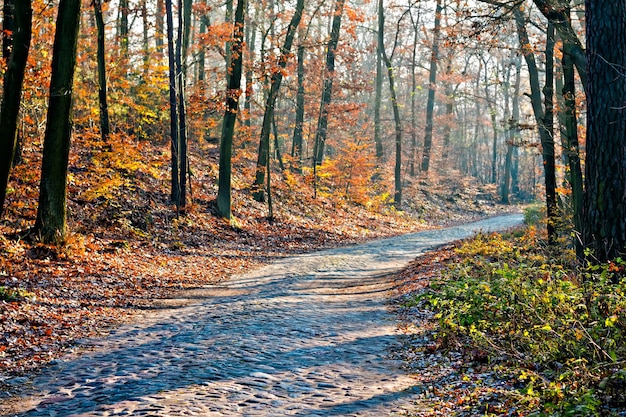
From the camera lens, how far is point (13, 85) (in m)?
10.4

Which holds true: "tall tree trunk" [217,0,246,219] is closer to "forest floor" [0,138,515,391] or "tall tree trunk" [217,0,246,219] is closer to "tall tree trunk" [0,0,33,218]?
"forest floor" [0,138,515,391]

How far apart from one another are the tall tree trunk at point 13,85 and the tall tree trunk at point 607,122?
984 centimetres

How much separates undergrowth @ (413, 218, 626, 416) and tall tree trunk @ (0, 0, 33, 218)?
8.67 metres

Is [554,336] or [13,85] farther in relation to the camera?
[13,85]

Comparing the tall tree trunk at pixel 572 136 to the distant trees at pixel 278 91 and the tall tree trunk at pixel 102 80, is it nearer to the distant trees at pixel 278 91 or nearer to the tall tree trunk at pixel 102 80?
the distant trees at pixel 278 91

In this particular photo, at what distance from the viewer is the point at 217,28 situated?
19625 millimetres

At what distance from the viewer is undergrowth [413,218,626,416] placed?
434 cm

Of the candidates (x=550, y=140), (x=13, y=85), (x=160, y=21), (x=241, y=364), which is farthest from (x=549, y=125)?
(x=160, y=21)

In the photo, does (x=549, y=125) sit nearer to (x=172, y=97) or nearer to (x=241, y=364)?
(x=172, y=97)

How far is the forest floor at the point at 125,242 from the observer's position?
335 inches

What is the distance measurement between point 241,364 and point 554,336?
Result: 11.6ft

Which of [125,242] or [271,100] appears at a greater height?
[271,100]

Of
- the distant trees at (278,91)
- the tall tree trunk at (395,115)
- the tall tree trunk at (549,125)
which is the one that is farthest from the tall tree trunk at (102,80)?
the tall tree trunk at (395,115)

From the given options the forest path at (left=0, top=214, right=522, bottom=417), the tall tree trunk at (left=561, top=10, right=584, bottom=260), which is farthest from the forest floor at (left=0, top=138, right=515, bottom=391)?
the tall tree trunk at (left=561, top=10, right=584, bottom=260)
